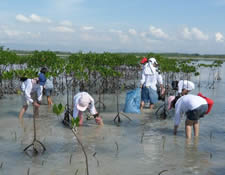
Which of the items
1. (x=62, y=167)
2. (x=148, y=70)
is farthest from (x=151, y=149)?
(x=148, y=70)

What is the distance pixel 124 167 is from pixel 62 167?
3.12ft

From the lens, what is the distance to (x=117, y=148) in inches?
202

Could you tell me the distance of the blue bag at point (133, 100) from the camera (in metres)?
7.81

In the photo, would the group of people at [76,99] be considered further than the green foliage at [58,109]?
Yes

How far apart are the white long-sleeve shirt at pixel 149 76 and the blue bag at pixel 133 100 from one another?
1.72 feet

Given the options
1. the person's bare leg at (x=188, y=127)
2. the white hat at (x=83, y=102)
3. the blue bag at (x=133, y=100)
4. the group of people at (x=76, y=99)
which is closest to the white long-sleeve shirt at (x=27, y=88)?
the group of people at (x=76, y=99)

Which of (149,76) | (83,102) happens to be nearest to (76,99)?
(83,102)

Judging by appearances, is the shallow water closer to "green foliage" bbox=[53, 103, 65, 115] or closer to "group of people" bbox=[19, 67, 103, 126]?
"group of people" bbox=[19, 67, 103, 126]

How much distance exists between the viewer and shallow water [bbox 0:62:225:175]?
4.37 metres

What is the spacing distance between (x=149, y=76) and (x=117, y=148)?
3.57m

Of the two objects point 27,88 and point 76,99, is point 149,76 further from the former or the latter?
point 27,88

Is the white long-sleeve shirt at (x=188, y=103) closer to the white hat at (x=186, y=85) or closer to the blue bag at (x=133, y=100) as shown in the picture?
the white hat at (x=186, y=85)

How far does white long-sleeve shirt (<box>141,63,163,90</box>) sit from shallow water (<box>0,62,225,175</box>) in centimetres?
99

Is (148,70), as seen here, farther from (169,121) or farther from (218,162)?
(218,162)
